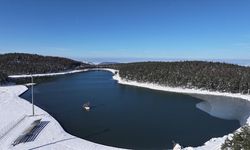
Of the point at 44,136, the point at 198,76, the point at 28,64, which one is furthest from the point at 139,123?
the point at 28,64

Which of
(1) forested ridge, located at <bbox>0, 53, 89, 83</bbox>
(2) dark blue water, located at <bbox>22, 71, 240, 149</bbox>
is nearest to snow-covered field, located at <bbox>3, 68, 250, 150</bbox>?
(2) dark blue water, located at <bbox>22, 71, 240, 149</bbox>

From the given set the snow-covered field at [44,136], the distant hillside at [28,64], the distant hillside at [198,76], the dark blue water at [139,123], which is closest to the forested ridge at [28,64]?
the distant hillside at [28,64]

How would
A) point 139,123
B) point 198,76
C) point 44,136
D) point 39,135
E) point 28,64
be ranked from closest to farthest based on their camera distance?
1. point 44,136
2. point 39,135
3. point 139,123
4. point 198,76
5. point 28,64

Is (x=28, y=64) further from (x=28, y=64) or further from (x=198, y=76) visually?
(x=198, y=76)

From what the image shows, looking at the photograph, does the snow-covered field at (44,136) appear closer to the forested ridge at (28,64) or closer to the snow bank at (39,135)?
the snow bank at (39,135)

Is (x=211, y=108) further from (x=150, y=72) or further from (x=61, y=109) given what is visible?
(x=150, y=72)

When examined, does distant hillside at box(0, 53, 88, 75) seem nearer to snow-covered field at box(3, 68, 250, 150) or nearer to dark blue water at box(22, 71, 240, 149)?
dark blue water at box(22, 71, 240, 149)

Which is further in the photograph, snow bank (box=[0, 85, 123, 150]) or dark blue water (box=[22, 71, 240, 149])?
dark blue water (box=[22, 71, 240, 149])

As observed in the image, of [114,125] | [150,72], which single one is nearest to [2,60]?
[150,72]
